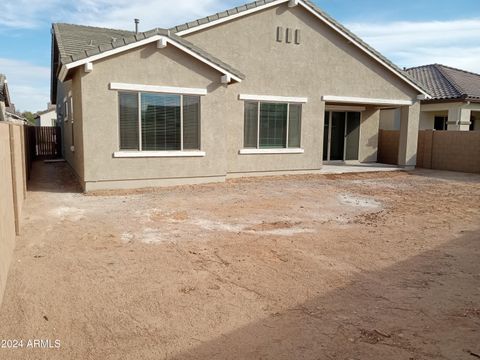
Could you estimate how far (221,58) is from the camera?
14.1 metres

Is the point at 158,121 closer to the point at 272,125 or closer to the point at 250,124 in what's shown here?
the point at 250,124

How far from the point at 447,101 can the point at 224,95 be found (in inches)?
583

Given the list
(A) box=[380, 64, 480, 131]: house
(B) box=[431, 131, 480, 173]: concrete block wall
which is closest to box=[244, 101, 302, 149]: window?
(B) box=[431, 131, 480, 173]: concrete block wall

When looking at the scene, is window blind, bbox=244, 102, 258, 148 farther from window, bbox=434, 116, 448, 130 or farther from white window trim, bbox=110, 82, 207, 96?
window, bbox=434, 116, 448, 130

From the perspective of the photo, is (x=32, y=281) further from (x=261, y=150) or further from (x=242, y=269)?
(x=261, y=150)

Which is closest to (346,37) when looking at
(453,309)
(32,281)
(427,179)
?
(427,179)

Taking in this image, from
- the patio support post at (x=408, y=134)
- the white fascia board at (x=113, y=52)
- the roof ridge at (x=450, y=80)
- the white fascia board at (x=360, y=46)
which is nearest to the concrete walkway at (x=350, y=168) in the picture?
the patio support post at (x=408, y=134)

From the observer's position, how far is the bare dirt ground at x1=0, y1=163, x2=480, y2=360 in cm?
366

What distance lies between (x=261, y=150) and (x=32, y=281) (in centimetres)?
1065

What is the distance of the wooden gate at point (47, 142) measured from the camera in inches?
914

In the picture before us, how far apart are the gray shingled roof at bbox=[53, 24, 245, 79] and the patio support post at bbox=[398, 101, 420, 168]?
29.9ft

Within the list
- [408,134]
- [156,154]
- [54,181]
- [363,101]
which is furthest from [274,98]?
[54,181]

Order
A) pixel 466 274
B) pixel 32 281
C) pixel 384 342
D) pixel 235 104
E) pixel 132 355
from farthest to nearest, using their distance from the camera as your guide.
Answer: pixel 235 104 < pixel 466 274 < pixel 32 281 < pixel 384 342 < pixel 132 355

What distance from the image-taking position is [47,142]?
23547 millimetres
